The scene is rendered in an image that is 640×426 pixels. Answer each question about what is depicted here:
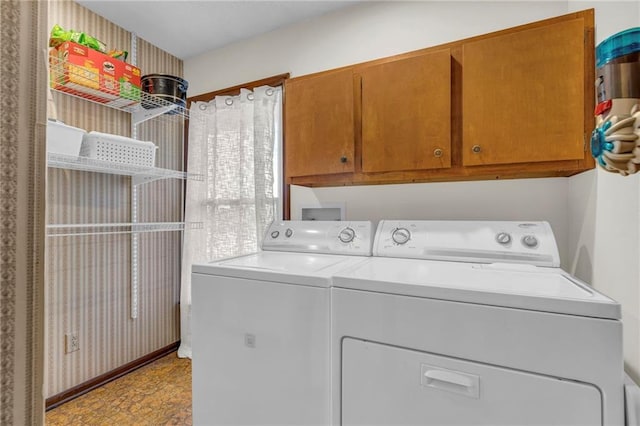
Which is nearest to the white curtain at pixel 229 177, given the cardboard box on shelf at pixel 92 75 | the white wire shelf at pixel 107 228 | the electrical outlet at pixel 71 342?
the white wire shelf at pixel 107 228

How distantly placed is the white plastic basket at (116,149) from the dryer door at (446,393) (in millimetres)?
1767

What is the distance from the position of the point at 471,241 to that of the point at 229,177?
Result: 1760mm

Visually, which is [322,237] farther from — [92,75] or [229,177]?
[92,75]

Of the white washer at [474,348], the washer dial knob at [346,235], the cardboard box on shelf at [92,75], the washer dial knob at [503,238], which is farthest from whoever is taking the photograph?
the cardboard box on shelf at [92,75]

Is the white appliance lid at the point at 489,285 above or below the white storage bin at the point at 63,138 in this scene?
below

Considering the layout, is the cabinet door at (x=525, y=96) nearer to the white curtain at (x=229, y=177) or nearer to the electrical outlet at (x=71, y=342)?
the white curtain at (x=229, y=177)

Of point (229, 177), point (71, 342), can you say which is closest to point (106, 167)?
point (229, 177)

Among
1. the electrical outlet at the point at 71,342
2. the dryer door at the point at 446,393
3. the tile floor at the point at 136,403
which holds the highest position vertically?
the dryer door at the point at 446,393

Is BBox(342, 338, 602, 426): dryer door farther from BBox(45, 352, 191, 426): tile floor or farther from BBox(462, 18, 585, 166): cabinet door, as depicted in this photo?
BBox(45, 352, 191, 426): tile floor

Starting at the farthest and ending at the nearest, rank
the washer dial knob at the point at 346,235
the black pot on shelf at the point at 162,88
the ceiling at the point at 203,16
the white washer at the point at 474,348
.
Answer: the black pot on shelf at the point at 162,88 → the ceiling at the point at 203,16 → the washer dial knob at the point at 346,235 → the white washer at the point at 474,348

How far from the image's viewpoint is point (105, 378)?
7.07ft

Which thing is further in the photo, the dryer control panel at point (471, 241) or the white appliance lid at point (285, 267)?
the dryer control panel at point (471, 241)

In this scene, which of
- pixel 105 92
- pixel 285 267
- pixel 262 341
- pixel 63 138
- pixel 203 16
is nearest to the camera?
pixel 262 341

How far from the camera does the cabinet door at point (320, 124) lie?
5.58ft
